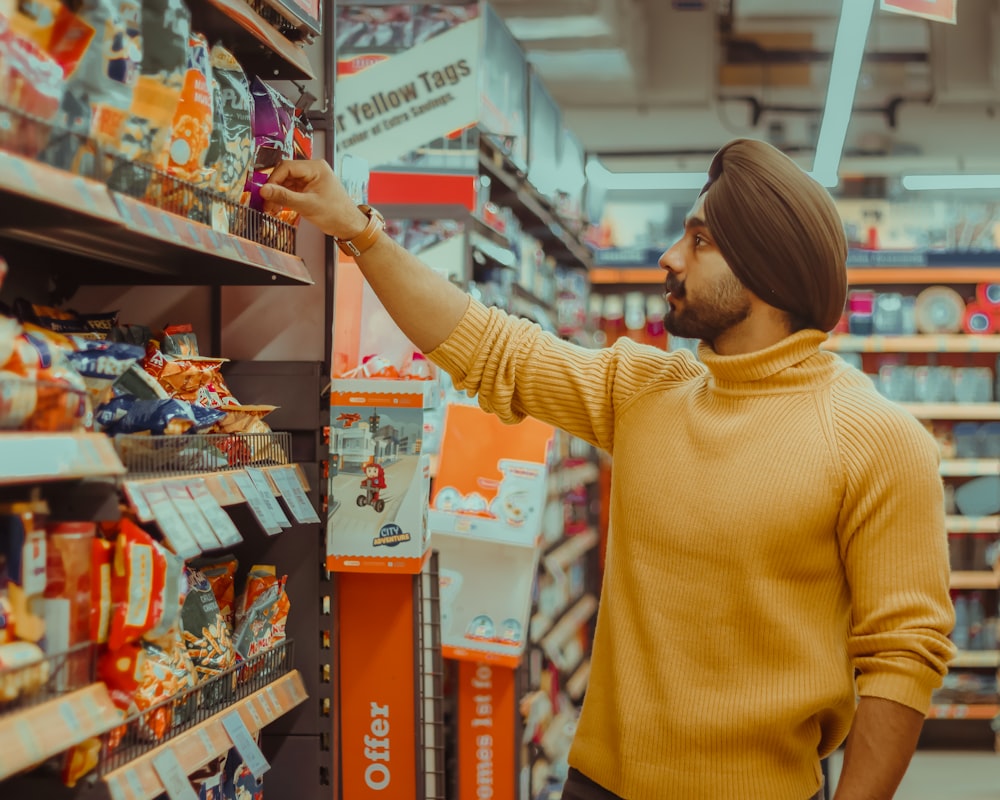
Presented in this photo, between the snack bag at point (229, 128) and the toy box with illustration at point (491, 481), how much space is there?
1.74 metres

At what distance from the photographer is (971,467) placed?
7.08m

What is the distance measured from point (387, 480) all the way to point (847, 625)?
0.93 metres

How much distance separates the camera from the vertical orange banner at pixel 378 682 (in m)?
2.36

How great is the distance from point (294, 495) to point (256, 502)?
0.71ft

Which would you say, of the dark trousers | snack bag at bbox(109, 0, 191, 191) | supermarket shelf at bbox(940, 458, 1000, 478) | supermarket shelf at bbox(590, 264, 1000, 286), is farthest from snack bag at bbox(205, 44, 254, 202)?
supermarket shelf at bbox(940, 458, 1000, 478)

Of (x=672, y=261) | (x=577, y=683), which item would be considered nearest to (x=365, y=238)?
(x=672, y=261)

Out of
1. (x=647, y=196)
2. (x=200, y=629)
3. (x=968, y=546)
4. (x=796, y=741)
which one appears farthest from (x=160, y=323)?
(x=647, y=196)

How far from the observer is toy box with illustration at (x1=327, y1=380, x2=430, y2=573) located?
7.40 ft

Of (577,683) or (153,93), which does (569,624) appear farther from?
(153,93)

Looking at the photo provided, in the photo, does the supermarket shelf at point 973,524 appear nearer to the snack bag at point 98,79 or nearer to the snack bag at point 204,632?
the snack bag at point 204,632

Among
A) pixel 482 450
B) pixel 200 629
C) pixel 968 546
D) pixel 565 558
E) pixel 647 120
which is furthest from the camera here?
pixel 647 120

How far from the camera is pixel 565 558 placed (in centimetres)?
532

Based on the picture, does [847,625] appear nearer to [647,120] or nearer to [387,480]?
[387,480]

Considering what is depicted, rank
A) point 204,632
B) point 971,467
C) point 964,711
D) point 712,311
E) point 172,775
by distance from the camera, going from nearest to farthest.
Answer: point 172,775 < point 204,632 < point 712,311 < point 964,711 < point 971,467
